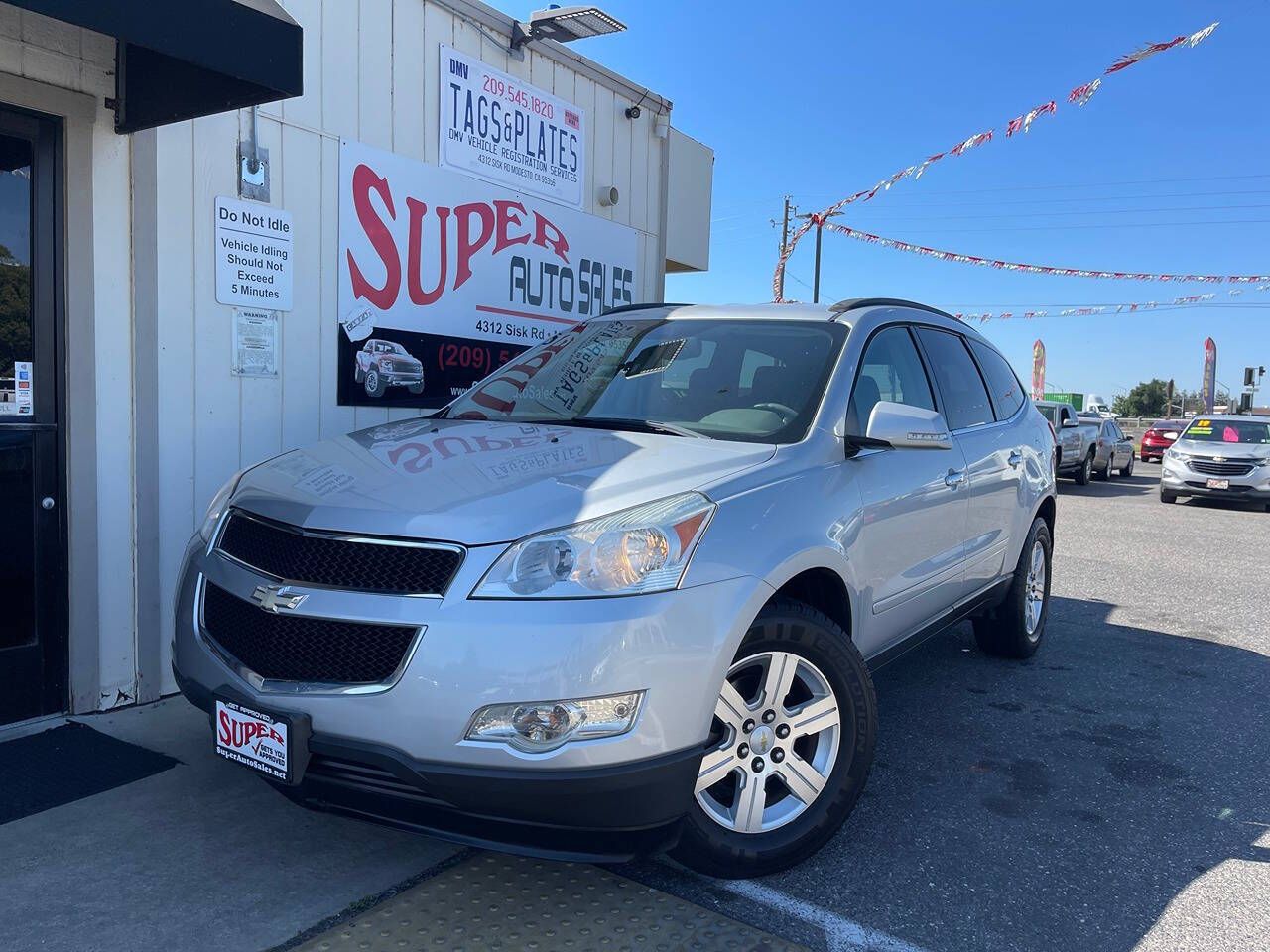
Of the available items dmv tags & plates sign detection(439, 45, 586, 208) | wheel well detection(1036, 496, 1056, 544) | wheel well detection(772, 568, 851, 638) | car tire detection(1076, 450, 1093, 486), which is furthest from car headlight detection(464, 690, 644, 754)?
car tire detection(1076, 450, 1093, 486)

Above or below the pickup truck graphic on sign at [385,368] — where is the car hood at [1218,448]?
below

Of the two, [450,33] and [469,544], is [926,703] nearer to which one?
[469,544]

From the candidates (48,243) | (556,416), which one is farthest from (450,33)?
(556,416)

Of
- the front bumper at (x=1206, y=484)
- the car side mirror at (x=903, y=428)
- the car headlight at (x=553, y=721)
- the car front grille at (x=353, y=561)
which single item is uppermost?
the car side mirror at (x=903, y=428)

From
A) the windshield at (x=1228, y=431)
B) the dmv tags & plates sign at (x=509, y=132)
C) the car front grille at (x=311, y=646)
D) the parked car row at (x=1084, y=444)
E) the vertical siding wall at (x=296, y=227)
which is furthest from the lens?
the parked car row at (x=1084, y=444)

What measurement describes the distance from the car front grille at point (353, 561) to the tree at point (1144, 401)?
102554 millimetres

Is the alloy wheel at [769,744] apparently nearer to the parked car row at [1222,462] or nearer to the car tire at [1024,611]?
the car tire at [1024,611]

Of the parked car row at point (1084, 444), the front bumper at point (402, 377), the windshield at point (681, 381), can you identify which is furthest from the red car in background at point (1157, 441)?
the windshield at point (681, 381)

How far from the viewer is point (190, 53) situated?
343cm

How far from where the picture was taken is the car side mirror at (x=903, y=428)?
3.39m

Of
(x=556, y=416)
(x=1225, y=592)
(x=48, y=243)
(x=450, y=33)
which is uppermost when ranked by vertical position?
(x=450, y=33)

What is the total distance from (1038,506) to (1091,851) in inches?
104

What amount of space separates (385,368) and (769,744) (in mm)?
3620

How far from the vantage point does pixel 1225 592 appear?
8234mm
